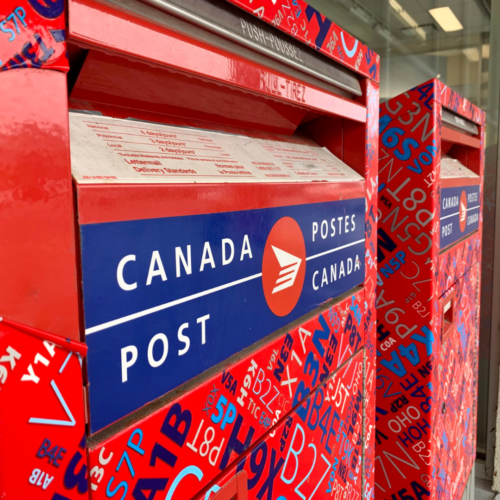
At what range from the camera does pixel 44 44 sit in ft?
1.62

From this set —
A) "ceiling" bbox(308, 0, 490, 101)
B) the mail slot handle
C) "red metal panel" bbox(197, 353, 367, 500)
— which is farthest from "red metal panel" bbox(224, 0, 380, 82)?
"ceiling" bbox(308, 0, 490, 101)

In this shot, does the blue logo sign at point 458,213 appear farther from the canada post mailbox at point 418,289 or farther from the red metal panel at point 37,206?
the red metal panel at point 37,206

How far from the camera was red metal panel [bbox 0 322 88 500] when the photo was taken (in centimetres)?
46

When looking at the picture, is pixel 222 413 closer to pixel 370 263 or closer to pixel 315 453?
pixel 315 453

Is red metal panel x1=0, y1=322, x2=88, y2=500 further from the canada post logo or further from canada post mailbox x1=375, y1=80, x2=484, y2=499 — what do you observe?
canada post mailbox x1=375, y1=80, x2=484, y2=499

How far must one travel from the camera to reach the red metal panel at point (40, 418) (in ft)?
1.52

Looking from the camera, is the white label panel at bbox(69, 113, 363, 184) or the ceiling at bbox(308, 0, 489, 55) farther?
the ceiling at bbox(308, 0, 489, 55)

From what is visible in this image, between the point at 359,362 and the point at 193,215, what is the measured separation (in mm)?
821

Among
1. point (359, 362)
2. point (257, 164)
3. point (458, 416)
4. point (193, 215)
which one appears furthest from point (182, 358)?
point (458, 416)

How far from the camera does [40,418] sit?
0.49m

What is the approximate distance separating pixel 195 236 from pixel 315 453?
2.21 ft

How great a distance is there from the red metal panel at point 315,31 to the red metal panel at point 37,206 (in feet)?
1.36

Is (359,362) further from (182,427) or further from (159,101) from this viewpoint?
(159,101)

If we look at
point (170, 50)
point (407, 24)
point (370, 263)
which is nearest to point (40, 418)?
point (170, 50)
